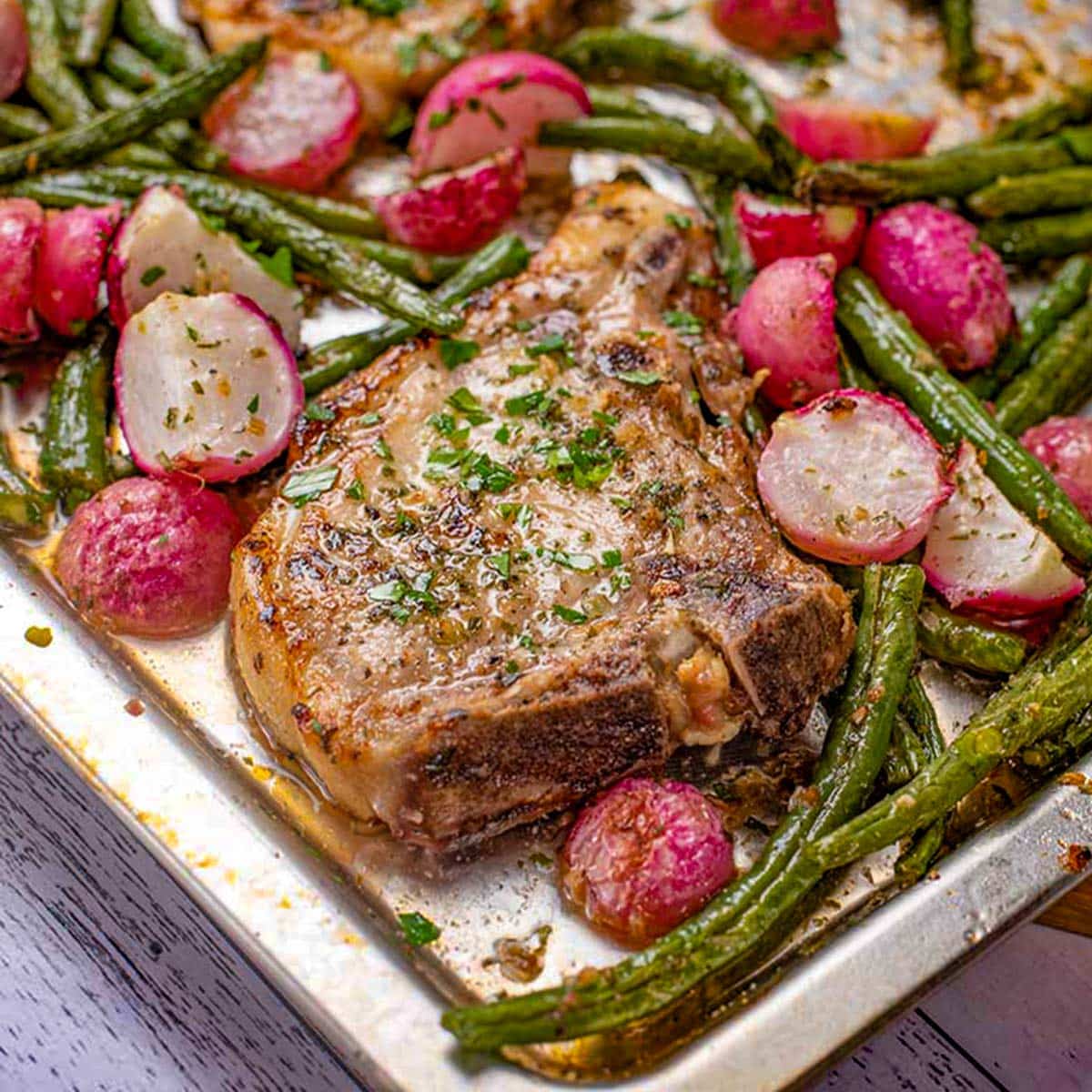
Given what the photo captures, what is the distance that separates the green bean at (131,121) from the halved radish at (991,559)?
8.29 feet

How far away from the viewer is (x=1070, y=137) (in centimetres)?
480

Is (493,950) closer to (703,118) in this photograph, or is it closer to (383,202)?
(383,202)

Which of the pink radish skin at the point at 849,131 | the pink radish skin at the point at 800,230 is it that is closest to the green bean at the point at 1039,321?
the pink radish skin at the point at 800,230

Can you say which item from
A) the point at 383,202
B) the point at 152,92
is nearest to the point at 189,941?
the point at 383,202

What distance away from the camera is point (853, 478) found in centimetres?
364

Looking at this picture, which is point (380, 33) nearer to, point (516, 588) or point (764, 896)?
point (516, 588)

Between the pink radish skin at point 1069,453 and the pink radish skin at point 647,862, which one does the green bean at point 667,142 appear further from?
the pink radish skin at point 647,862

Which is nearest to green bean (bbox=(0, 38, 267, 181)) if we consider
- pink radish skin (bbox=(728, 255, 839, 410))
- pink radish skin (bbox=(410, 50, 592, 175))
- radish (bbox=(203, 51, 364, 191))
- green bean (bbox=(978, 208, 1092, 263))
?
radish (bbox=(203, 51, 364, 191))

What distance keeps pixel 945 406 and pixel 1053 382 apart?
495 millimetres

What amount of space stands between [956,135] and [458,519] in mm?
2683

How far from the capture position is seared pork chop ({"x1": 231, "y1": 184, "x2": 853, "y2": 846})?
3129mm

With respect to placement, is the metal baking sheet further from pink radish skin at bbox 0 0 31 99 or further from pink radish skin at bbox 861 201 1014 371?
pink radish skin at bbox 0 0 31 99

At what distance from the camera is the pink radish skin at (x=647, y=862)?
121 inches

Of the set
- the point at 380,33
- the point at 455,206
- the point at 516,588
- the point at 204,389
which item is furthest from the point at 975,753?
the point at 380,33
